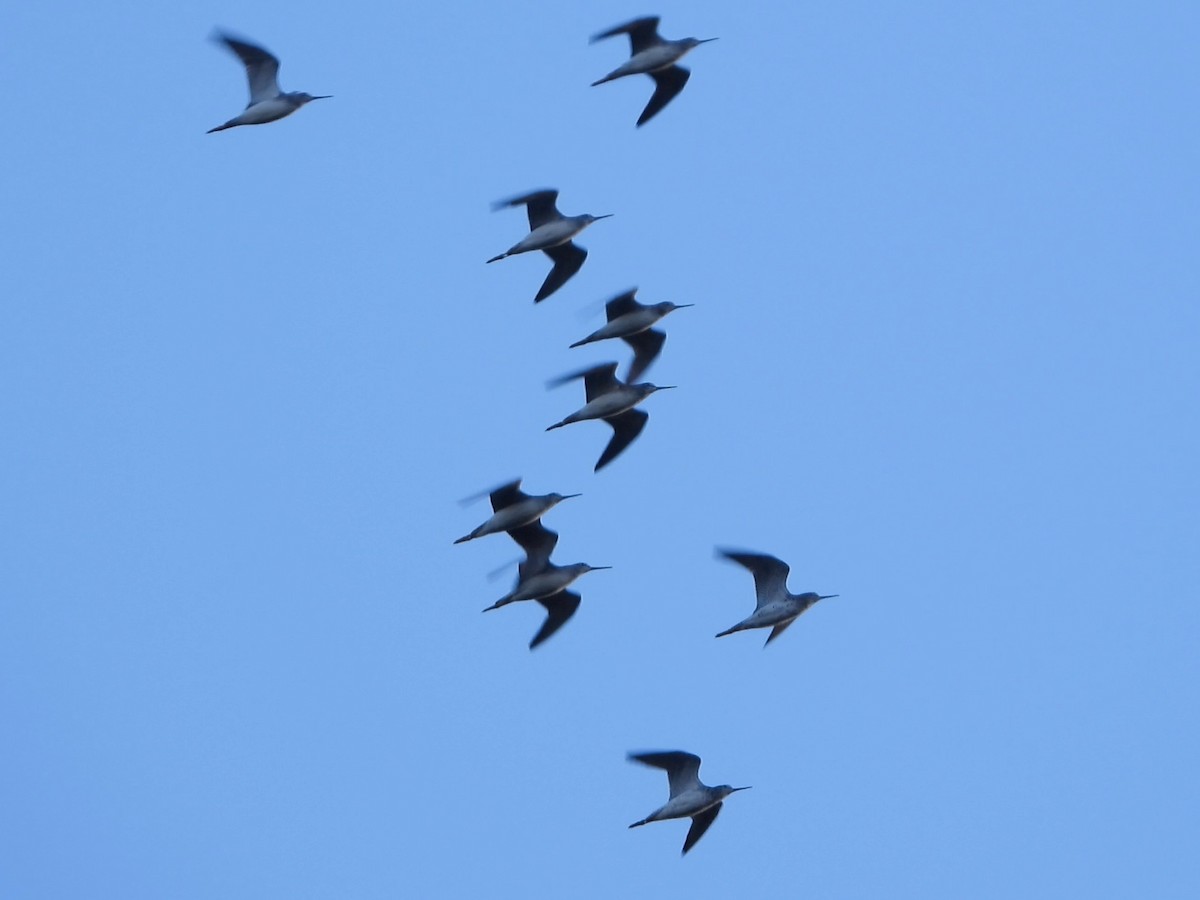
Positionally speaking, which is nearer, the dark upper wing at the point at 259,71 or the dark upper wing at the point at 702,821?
the dark upper wing at the point at 702,821

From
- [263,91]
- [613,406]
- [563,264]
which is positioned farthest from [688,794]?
[263,91]

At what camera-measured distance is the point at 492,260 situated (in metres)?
32.2

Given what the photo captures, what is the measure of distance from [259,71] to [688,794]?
11777 mm

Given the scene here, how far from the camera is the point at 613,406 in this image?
33.4 metres

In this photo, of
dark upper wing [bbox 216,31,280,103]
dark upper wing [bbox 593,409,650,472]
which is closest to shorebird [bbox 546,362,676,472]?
dark upper wing [bbox 593,409,650,472]

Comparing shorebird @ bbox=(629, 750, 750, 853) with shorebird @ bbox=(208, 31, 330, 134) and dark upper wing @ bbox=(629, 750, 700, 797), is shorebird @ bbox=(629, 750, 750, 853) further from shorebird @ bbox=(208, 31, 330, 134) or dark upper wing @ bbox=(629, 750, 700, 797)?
shorebird @ bbox=(208, 31, 330, 134)

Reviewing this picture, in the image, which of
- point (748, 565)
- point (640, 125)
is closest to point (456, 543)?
point (748, 565)

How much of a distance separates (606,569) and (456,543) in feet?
11.0

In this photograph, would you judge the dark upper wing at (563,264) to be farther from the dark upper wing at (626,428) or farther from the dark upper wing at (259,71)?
the dark upper wing at (259,71)

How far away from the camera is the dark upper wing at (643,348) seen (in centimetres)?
3453

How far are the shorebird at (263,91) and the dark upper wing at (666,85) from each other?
480 centimetres

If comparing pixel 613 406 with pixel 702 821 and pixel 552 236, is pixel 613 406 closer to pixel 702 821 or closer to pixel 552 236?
pixel 552 236

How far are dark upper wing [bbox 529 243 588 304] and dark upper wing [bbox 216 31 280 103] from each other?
4.67 metres

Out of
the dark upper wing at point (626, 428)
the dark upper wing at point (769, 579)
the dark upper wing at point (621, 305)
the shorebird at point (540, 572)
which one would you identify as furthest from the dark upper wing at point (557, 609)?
the dark upper wing at point (621, 305)
